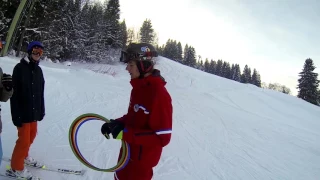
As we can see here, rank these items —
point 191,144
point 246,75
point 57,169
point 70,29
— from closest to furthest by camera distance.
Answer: point 57,169 → point 191,144 → point 70,29 → point 246,75

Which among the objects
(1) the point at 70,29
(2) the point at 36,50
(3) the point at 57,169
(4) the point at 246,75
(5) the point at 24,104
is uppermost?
(1) the point at 70,29

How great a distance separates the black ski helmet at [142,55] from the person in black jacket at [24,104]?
227 centimetres

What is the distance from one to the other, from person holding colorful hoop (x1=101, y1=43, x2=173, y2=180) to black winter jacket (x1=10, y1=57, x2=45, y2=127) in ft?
6.85

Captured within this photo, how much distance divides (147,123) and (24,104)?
257 cm

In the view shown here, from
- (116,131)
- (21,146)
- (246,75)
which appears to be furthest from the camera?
(246,75)

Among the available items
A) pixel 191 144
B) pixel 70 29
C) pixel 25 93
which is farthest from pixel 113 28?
pixel 25 93

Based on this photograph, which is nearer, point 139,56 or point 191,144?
point 139,56

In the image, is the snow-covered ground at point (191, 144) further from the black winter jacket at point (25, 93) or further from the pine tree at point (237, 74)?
the pine tree at point (237, 74)

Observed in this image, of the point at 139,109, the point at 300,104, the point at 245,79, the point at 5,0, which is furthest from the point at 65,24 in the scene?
the point at 245,79

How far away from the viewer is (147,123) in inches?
88.0

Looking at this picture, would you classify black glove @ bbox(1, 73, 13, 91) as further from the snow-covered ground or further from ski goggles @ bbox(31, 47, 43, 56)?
the snow-covered ground

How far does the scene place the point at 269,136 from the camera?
10.2 meters

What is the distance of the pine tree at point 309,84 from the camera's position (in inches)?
1510

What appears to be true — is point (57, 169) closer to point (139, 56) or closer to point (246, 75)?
point (139, 56)
